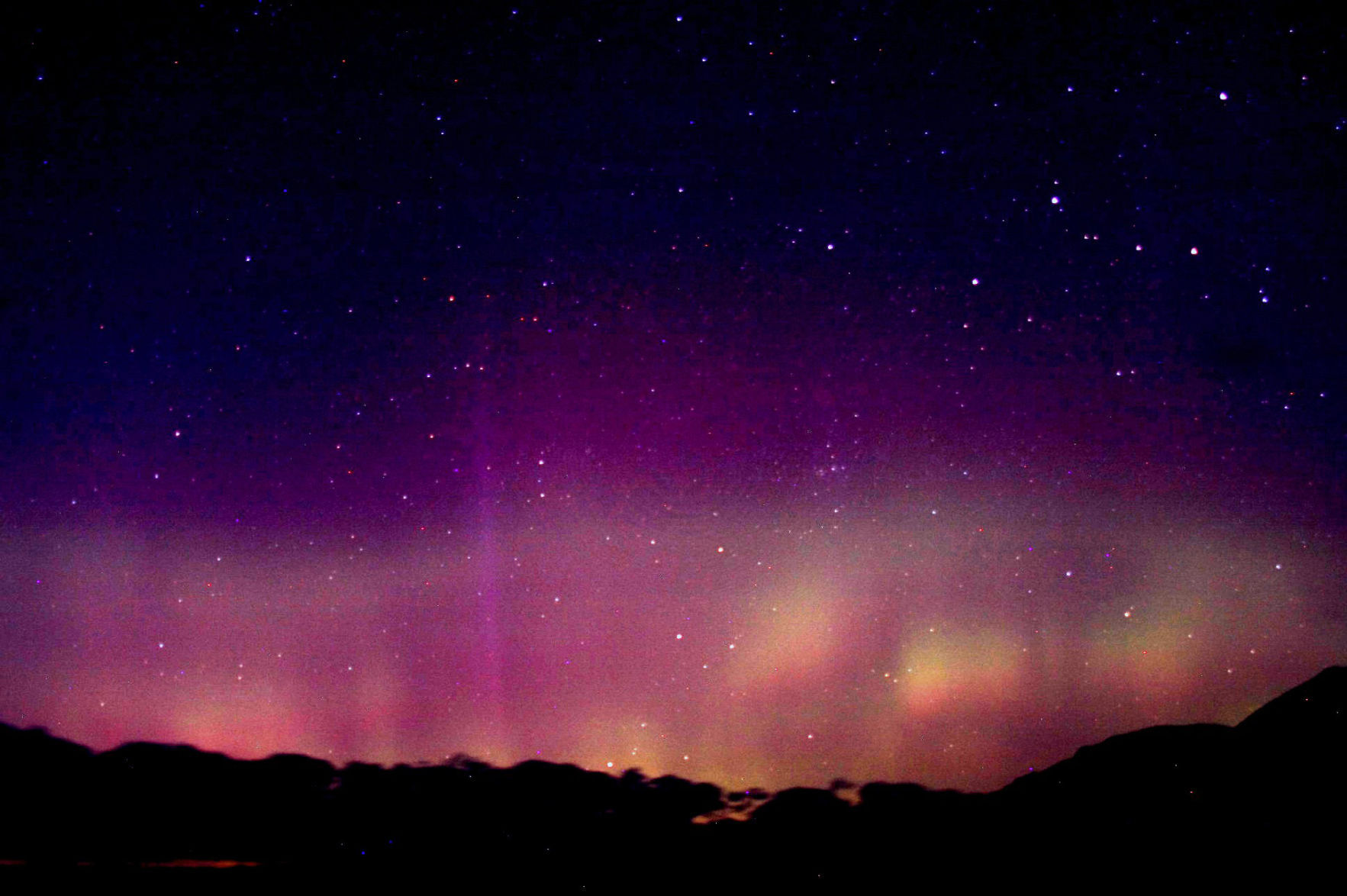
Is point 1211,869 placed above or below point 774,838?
above

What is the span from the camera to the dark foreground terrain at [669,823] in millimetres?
6648

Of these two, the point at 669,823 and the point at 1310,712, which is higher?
the point at 1310,712

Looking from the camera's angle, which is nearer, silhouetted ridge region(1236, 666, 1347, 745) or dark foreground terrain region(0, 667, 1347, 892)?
dark foreground terrain region(0, 667, 1347, 892)

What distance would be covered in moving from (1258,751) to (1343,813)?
3.23m

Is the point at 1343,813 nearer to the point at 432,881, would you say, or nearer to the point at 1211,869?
the point at 1211,869

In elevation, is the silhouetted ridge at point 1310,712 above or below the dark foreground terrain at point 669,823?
above

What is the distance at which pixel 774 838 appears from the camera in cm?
1140

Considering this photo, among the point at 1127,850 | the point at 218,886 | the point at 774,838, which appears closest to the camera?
the point at 1127,850

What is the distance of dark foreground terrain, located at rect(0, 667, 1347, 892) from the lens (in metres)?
6.65

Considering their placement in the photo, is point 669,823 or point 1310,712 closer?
point 1310,712

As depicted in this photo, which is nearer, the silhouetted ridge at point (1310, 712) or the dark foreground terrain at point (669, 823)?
the dark foreground terrain at point (669, 823)

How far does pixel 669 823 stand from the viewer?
40.3 feet

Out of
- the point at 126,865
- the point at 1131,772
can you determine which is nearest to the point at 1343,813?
the point at 1131,772

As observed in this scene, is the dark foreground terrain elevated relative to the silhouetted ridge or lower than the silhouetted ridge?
lower
